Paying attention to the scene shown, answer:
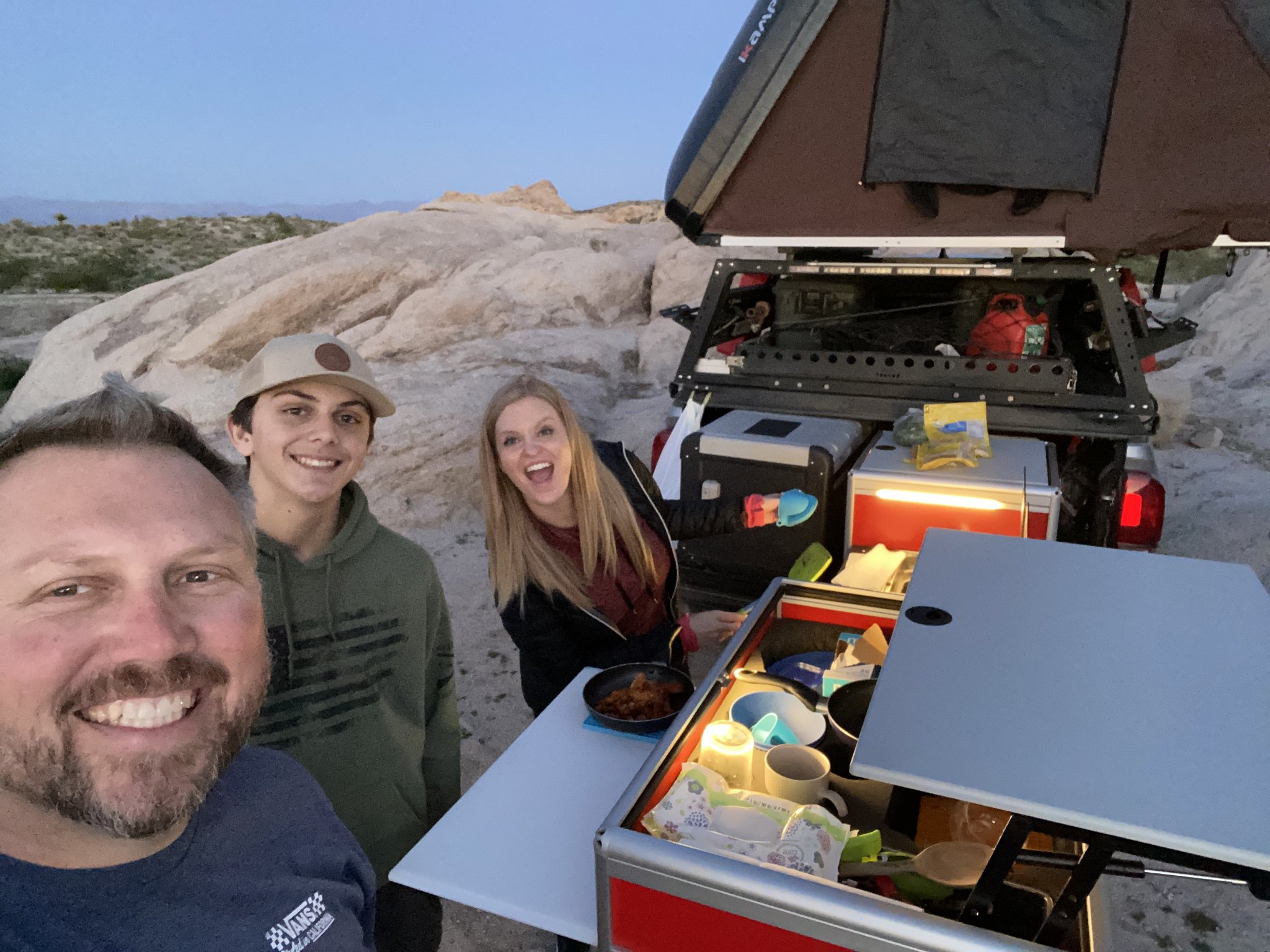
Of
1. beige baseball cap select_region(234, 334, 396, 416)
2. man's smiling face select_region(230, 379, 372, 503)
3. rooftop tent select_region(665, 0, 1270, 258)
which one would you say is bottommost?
man's smiling face select_region(230, 379, 372, 503)

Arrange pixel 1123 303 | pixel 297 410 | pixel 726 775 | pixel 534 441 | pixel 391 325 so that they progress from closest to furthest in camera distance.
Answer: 1. pixel 726 775
2. pixel 297 410
3. pixel 534 441
4. pixel 1123 303
5. pixel 391 325

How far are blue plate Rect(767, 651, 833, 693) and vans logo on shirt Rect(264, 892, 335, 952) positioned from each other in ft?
3.73

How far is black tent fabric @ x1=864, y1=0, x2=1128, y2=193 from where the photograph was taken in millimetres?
2859

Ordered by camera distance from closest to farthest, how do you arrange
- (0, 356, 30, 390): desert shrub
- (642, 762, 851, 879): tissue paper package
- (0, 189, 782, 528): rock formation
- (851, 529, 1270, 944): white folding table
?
(851, 529, 1270, 944): white folding table, (642, 762, 851, 879): tissue paper package, (0, 189, 782, 528): rock formation, (0, 356, 30, 390): desert shrub

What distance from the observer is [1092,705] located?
104cm

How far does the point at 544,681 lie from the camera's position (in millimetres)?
2645

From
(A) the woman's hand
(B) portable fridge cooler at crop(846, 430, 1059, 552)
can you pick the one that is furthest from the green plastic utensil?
(A) the woman's hand

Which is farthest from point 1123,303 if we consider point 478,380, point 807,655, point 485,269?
point 485,269

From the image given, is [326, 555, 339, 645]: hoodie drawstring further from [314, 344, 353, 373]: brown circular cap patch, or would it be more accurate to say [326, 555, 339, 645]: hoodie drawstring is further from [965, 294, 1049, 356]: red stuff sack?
[965, 294, 1049, 356]: red stuff sack

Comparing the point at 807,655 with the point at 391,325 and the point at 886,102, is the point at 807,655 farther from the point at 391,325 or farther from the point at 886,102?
the point at 391,325

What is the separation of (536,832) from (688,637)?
1367 mm

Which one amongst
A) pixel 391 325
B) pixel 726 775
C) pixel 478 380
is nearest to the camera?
pixel 726 775

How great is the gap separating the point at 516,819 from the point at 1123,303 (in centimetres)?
300

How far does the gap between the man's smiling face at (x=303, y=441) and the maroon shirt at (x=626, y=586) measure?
2.85 ft
